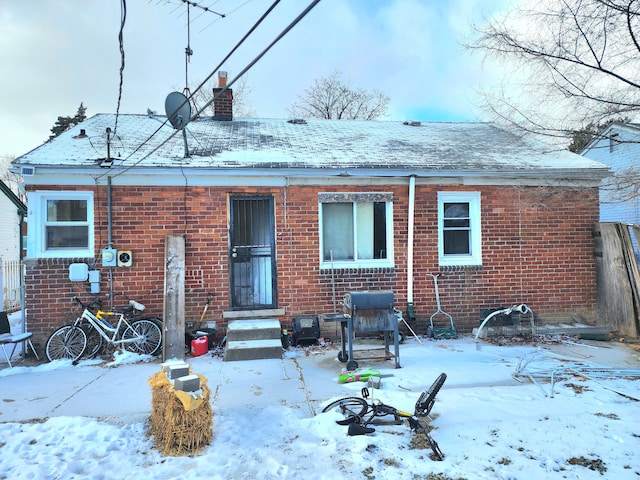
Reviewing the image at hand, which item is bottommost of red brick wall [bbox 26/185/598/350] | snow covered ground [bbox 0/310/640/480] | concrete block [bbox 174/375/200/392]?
snow covered ground [bbox 0/310/640/480]

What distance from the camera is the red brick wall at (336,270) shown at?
767 centimetres

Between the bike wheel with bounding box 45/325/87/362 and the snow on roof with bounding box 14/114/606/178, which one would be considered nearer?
the bike wheel with bounding box 45/325/87/362

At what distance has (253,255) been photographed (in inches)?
330

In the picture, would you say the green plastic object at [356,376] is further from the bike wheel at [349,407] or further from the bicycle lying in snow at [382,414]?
the bicycle lying in snow at [382,414]

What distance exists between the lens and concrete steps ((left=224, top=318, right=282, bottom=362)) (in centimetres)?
699

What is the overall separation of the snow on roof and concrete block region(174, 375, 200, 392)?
4133 mm

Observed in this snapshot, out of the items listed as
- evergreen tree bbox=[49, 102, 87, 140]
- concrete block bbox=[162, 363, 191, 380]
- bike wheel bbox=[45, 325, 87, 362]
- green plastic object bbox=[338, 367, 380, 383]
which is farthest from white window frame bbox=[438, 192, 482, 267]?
evergreen tree bbox=[49, 102, 87, 140]

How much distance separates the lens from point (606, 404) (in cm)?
480

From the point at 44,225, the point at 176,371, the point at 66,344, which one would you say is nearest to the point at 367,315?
the point at 176,371

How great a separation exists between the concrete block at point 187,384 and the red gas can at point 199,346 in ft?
11.4

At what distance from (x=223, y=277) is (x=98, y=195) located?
268 centimetres

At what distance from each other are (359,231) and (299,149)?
224 centimetres

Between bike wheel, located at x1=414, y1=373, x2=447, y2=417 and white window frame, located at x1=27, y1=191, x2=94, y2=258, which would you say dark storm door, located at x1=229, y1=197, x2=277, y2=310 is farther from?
bike wheel, located at x1=414, y1=373, x2=447, y2=417

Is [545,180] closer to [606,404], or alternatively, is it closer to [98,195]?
[606,404]
